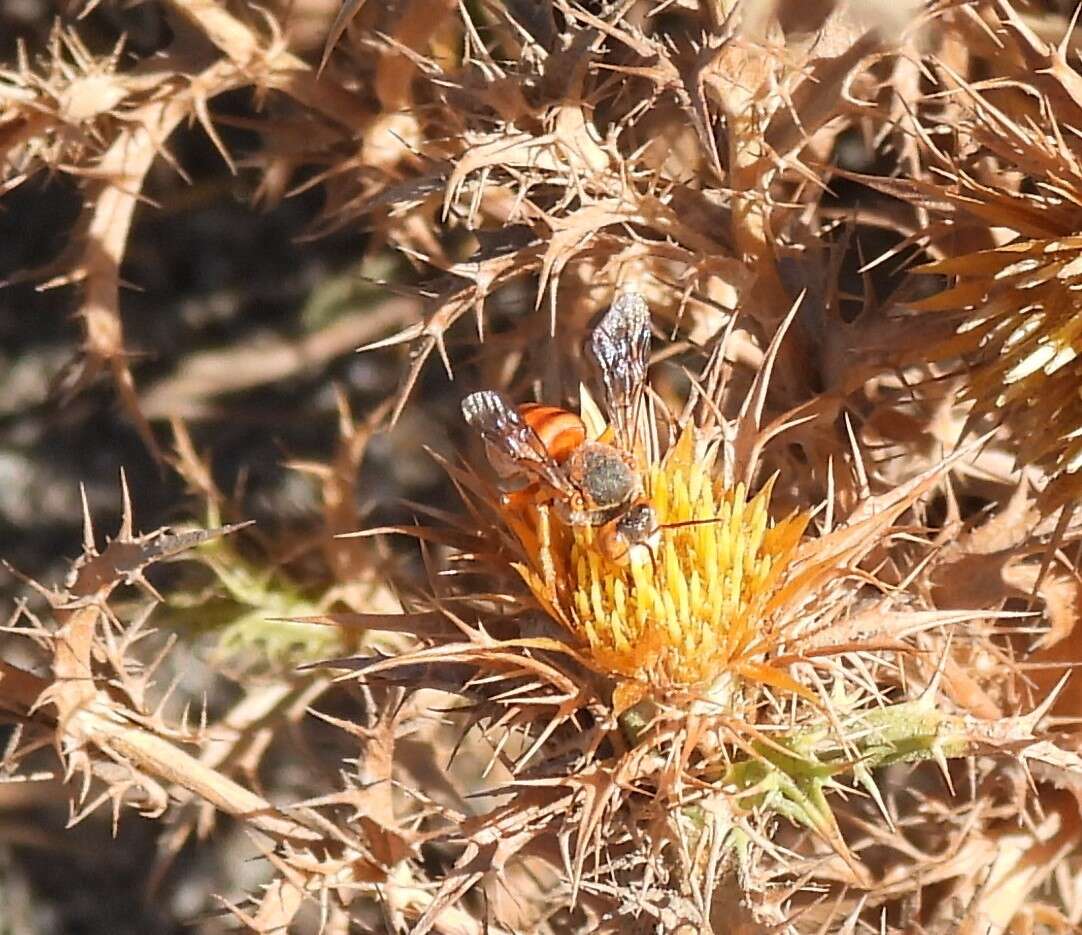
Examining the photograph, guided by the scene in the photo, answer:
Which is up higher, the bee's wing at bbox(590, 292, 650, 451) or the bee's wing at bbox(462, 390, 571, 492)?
the bee's wing at bbox(590, 292, 650, 451)

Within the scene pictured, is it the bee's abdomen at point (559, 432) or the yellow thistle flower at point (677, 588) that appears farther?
the bee's abdomen at point (559, 432)

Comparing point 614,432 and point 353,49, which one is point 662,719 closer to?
point 614,432

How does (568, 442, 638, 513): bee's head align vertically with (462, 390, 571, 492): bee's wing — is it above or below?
above

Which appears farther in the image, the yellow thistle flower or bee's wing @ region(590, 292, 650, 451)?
bee's wing @ region(590, 292, 650, 451)

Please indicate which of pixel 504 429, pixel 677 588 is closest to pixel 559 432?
pixel 504 429
